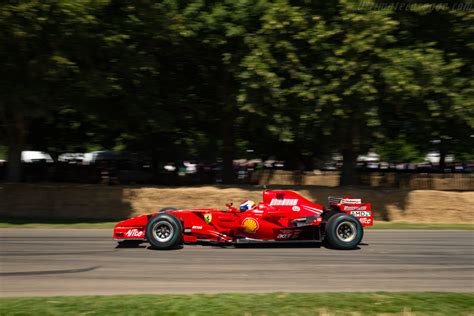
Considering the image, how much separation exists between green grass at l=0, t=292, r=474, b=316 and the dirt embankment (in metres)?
11.6

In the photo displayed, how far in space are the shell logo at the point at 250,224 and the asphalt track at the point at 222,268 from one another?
409 millimetres

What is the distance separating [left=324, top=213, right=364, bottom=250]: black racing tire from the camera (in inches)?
475

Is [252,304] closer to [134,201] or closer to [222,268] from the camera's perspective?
[222,268]

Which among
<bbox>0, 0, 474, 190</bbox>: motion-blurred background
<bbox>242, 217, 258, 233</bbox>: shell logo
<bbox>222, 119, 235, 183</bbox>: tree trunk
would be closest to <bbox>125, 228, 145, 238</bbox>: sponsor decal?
<bbox>242, 217, 258, 233</bbox>: shell logo

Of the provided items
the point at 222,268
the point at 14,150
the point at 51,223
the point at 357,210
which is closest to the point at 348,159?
the point at 357,210

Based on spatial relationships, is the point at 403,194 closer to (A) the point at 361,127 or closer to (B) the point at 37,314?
(A) the point at 361,127

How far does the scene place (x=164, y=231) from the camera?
38.8 feet

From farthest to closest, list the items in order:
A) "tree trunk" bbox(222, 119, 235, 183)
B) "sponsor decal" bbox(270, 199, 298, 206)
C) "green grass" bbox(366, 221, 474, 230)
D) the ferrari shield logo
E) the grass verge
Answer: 1. "tree trunk" bbox(222, 119, 235, 183)
2. "green grass" bbox(366, 221, 474, 230)
3. the grass verge
4. "sponsor decal" bbox(270, 199, 298, 206)
5. the ferrari shield logo

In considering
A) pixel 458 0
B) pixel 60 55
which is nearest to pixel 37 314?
pixel 60 55

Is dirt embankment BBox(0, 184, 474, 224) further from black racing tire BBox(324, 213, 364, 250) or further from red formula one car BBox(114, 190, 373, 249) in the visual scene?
black racing tire BBox(324, 213, 364, 250)

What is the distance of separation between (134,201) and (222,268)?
9.80m

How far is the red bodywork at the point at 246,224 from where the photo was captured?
1207 cm

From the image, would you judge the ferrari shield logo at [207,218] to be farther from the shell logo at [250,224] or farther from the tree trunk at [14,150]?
the tree trunk at [14,150]

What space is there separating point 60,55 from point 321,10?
8080 mm
